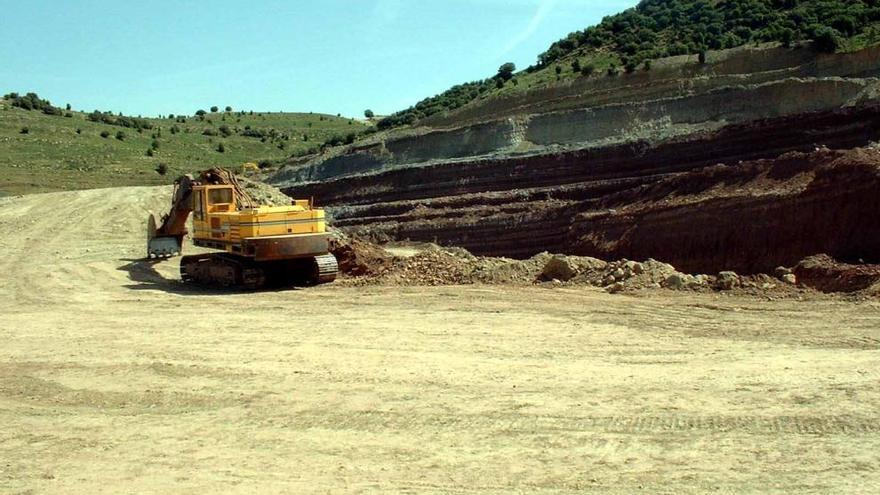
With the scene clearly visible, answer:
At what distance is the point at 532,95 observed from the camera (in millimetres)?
46625

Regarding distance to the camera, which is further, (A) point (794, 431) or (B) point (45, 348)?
(B) point (45, 348)

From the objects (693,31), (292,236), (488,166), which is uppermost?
(693,31)

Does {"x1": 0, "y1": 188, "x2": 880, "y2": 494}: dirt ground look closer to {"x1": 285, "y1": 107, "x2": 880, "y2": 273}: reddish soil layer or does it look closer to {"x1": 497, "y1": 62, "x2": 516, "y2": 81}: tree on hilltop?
{"x1": 285, "y1": 107, "x2": 880, "y2": 273}: reddish soil layer

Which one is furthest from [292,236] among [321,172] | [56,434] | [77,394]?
[321,172]

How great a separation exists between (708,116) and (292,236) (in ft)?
76.0

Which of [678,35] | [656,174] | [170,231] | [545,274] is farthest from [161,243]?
[678,35]

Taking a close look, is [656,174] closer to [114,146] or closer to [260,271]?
[260,271]

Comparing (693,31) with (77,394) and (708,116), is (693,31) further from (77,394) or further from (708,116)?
(77,394)

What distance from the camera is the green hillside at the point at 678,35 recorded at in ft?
123

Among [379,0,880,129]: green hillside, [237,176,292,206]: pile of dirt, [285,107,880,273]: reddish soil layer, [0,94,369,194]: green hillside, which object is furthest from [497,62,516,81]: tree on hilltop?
[237,176,292,206]: pile of dirt

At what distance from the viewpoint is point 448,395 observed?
27.9 ft

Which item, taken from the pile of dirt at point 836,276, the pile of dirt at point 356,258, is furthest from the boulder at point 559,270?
the pile of dirt at point 836,276

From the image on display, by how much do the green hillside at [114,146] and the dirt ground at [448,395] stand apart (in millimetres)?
33407

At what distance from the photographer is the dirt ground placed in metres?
6.28
